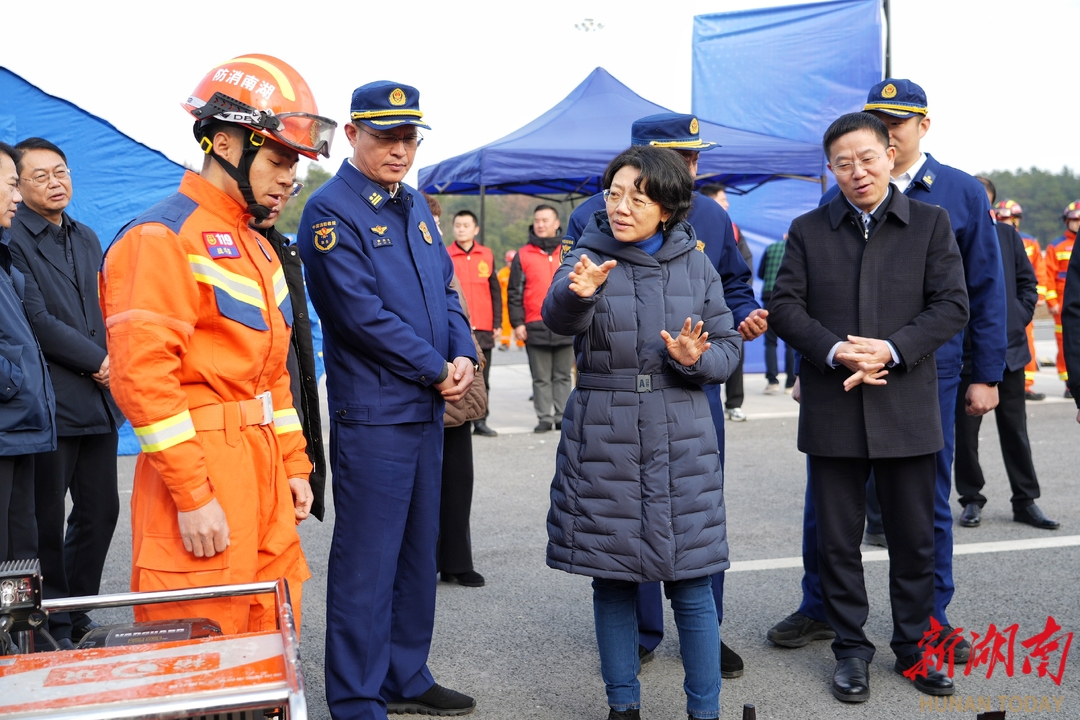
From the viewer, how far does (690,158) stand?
162 inches

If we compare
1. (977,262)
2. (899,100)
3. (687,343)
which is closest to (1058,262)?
(977,262)

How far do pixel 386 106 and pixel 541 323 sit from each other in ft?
21.6

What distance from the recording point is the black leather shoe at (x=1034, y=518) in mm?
5990

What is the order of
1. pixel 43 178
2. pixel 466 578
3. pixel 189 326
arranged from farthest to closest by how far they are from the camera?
1. pixel 466 578
2. pixel 43 178
3. pixel 189 326

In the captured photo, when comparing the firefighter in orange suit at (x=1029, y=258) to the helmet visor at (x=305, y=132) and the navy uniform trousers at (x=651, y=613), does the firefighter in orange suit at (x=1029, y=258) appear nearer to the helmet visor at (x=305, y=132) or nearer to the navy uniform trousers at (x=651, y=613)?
the navy uniform trousers at (x=651, y=613)

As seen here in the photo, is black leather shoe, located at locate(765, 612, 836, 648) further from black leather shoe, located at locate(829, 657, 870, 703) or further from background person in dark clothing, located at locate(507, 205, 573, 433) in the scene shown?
background person in dark clothing, located at locate(507, 205, 573, 433)

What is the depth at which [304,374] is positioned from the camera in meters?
3.29

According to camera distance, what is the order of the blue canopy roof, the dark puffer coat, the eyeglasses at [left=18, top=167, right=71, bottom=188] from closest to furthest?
1. the dark puffer coat
2. the eyeglasses at [left=18, top=167, right=71, bottom=188]
3. the blue canopy roof

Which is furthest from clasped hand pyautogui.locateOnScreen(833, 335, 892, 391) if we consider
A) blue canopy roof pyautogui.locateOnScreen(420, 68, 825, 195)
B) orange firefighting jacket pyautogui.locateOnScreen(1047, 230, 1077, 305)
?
orange firefighting jacket pyautogui.locateOnScreen(1047, 230, 1077, 305)

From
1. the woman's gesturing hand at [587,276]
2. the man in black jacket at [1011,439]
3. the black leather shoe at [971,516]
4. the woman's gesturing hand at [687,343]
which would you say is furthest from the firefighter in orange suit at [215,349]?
the black leather shoe at [971,516]

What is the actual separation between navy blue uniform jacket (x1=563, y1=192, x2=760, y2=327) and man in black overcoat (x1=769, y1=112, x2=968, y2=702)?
35 cm

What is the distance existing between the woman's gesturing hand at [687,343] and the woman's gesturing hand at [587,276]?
0.27 metres

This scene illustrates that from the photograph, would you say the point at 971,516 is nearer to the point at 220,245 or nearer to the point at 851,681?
the point at 851,681

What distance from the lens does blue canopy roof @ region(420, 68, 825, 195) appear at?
11.2 m
